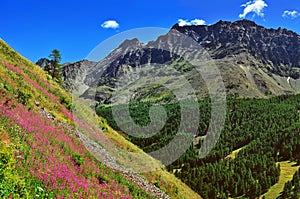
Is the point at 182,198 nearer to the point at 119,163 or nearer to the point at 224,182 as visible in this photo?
the point at 119,163

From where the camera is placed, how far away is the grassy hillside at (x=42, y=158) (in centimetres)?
1238

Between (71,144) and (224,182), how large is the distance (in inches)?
5620

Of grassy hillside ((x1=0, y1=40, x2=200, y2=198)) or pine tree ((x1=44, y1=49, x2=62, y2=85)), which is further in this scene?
pine tree ((x1=44, y1=49, x2=62, y2=85))

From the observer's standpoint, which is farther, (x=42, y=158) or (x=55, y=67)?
(x=55, y=67)

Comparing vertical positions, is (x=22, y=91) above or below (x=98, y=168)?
above

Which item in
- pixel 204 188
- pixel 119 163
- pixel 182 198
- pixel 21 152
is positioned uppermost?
pixel 21 152

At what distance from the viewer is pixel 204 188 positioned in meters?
136

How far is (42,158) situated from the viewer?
15852mm

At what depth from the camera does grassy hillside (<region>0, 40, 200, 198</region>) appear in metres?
12.4

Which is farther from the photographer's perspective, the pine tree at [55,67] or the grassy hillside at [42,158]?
the pine tree at [55,67]

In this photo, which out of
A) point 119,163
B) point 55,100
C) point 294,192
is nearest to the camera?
point 119,163

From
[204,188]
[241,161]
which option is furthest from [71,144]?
[241,161]

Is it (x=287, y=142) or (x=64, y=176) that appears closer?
(x=64, y=176)

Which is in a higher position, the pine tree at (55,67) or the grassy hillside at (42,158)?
the pine tree at (55,67)
